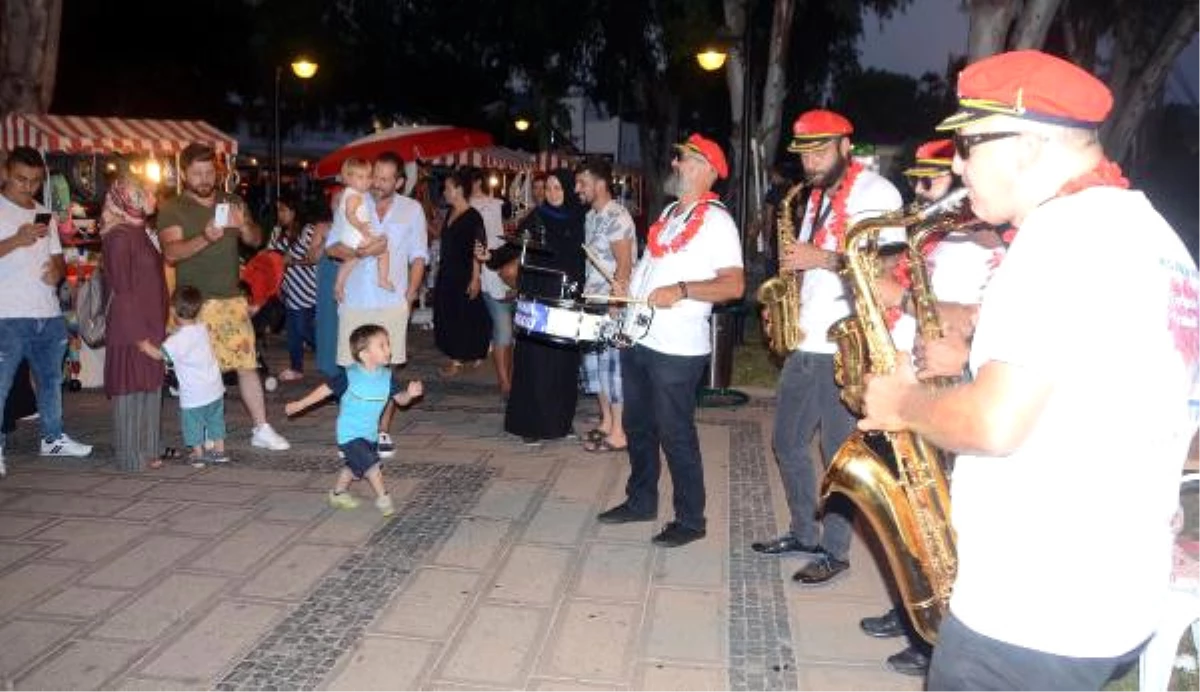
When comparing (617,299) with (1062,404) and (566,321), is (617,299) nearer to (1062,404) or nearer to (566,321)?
(566,321)

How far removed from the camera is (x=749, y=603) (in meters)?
4.54

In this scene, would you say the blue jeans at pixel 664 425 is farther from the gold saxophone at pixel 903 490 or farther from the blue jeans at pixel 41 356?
the blue jeans at pixel 41 356

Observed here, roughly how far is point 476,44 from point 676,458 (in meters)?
25.0

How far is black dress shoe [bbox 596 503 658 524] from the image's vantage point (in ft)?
18.1

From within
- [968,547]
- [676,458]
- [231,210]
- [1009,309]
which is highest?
[231,210]

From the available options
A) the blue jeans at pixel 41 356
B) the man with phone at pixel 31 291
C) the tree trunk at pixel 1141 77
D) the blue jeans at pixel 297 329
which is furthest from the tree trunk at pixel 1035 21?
the blue jeans at pixel 41 356

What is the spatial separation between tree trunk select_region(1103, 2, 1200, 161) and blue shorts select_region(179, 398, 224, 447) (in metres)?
15.4

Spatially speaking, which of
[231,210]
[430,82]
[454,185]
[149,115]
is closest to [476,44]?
[430,82]

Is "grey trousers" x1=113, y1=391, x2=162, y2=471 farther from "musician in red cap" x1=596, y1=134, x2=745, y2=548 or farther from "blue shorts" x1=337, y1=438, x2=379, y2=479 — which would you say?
"musician in red cap" x1=596, y1=134, x2=745, y2=548

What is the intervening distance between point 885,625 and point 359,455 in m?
2.98

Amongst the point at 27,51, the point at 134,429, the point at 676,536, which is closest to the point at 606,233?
the point at 676,536

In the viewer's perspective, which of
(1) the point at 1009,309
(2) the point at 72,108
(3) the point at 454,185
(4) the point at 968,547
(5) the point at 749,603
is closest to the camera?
(1) the point at 1009,309

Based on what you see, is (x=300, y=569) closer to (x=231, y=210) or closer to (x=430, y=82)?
(x=231, y=210)

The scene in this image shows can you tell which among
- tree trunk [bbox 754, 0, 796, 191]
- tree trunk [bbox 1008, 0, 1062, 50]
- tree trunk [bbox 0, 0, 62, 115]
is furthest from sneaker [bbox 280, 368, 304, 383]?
tree trunk [bbox 754, 0, 796, 191]
